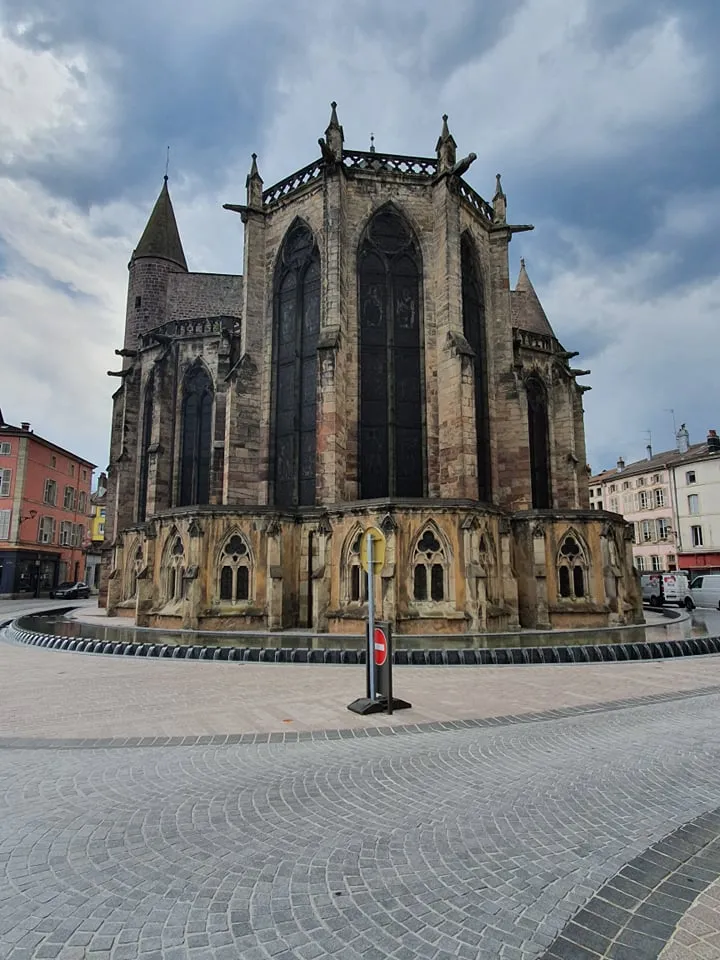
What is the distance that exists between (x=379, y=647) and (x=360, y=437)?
12763mm

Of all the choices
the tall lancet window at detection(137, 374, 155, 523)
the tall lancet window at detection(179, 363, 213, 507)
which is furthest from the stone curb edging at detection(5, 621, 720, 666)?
the tall lancet window at detection(137, 374, 155, 523)

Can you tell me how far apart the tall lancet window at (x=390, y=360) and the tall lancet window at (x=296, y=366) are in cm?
183

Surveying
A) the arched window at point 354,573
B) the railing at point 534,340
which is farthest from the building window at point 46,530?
the railing at point 534,340

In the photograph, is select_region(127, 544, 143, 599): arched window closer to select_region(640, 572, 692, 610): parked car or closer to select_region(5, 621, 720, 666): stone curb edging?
select_region(5, 621, 720, 666): stone curb edging

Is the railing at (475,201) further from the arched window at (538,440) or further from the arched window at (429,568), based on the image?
the arched window at (429,568)

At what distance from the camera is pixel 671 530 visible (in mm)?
47094

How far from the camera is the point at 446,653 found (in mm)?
11336

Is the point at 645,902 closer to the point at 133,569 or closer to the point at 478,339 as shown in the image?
the point at 478,339

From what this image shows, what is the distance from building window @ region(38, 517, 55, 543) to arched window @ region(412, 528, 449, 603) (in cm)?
3677

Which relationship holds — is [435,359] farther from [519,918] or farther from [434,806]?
[519,918]

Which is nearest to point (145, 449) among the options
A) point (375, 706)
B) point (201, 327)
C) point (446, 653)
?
point (201, 327)

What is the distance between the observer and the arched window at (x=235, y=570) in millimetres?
16609

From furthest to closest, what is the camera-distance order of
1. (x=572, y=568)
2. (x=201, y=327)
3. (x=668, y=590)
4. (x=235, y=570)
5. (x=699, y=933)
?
(x=668, y=590)
(x=201, y=327)
(x=572, y=568)
(x=235, y=570)
(x=699, y=933)

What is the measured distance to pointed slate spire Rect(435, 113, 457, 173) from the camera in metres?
20.0
